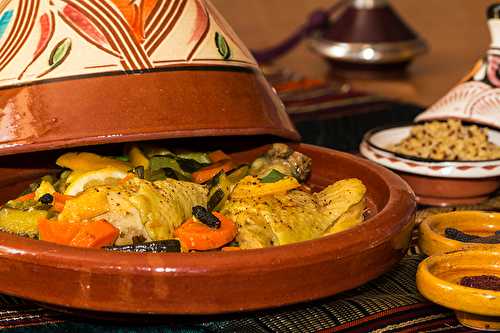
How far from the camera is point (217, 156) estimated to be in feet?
5.08

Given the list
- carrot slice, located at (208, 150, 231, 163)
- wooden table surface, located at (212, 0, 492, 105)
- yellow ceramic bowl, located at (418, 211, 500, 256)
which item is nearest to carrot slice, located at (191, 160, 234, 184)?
carrot slice, located at (208, 150, 231, 163)

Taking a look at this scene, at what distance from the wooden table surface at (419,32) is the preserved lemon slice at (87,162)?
1735 millimetres

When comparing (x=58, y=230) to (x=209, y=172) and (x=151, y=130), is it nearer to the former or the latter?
(x=151, y=130)

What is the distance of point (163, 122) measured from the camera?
51.0 inches

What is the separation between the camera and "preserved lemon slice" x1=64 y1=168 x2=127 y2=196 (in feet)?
4.48

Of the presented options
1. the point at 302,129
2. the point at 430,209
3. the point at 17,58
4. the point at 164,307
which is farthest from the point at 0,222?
the point at 302,129

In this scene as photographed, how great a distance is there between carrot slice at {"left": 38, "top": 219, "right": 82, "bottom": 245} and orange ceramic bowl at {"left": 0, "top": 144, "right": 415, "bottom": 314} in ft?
0.28

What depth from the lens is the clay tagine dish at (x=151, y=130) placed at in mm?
1060

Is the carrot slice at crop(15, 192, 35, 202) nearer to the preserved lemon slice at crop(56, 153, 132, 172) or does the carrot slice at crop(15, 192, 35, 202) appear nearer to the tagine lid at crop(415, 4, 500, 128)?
the preserved lemon slice at crop(56, 153, 132, 172)

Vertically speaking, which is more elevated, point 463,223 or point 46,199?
point 46,199

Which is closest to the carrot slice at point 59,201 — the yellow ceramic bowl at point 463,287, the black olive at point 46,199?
the black olive at point 46,199

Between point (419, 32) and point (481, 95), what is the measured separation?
8.87ft

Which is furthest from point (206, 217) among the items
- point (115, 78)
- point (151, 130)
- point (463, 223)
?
point (463, 223)

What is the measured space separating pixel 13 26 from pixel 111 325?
49 cm
